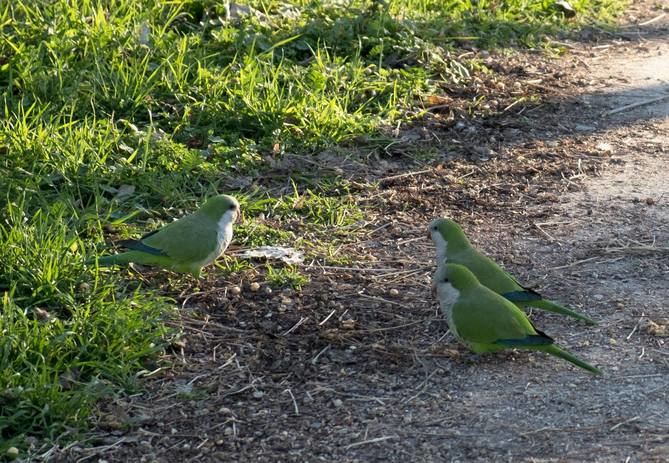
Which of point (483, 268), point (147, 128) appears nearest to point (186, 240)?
point (483, 268)

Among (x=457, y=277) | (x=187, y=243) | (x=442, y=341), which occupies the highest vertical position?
(x=457, y=277)

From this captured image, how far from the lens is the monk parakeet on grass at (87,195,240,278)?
4.80m

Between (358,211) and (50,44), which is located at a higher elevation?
(50,44)

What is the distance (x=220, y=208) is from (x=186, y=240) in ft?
0.90

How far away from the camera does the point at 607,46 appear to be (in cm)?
846

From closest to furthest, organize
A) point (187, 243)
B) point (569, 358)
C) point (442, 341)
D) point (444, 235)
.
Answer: point (569, 358), point (442, 341), point (187, 243), point (444, 235)

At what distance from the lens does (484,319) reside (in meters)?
4.28

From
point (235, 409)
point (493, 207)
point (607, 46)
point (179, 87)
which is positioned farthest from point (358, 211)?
point (607, 46)

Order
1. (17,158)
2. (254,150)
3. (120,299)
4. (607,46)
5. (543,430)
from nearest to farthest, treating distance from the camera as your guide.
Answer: (543,430) → (120,299) → (17,158) → (254,150) → (607,46)

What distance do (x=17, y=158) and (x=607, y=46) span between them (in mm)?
4917

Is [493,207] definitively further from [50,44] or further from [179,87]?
[50,44]

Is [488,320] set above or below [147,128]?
above

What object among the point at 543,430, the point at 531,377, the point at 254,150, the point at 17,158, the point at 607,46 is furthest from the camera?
the point at 607,46

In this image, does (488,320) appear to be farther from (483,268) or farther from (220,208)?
(220,208)
